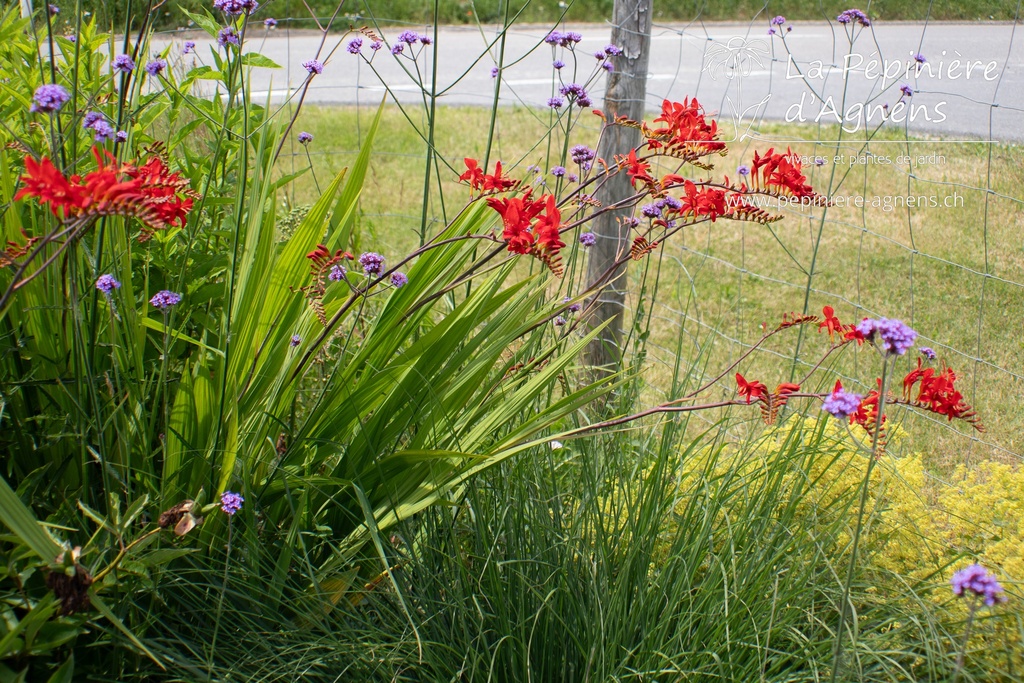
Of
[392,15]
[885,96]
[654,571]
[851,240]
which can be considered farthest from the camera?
[392,15]

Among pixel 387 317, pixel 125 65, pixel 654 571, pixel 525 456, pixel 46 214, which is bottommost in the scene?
pixel 654 571

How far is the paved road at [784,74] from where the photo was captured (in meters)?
4.06

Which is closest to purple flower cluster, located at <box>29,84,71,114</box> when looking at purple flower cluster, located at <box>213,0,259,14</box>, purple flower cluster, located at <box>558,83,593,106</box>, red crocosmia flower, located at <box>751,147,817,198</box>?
purple flower cluster, located at <box>213,0,259,14</box>

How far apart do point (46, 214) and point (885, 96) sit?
218 inches

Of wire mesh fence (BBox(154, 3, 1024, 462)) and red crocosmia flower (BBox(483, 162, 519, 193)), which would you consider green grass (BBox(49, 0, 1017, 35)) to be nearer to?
wire mesh fence (BBox(154, 3, 1024, 462))

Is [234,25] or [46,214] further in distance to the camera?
[46,214]

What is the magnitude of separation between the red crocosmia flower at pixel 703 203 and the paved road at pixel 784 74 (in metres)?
0.81

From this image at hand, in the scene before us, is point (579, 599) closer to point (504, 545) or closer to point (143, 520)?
point (504, 545)

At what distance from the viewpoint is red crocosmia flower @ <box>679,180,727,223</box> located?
159 centimetres

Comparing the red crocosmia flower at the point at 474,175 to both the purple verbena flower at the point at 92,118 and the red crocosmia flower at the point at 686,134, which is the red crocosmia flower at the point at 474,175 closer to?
the red crocosmia flower at the point at 686,134

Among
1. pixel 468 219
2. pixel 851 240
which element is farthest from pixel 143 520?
pixel 851 240

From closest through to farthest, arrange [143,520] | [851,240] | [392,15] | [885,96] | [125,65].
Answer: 1. [125,65]
2. [143,520]
3. [851,240]
4. [885,96]
5. [392,15]

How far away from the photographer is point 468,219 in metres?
1.86

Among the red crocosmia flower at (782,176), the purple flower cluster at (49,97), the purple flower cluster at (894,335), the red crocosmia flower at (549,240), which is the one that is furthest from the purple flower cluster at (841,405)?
the purple flower cluster at (49,97)
